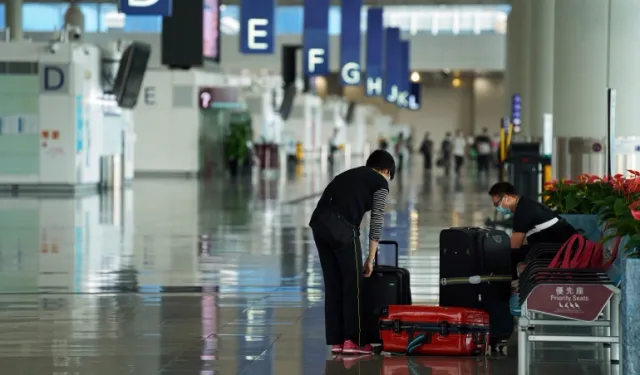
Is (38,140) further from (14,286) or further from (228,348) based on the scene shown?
(228,348)

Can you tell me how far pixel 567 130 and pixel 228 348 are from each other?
38.7 ft

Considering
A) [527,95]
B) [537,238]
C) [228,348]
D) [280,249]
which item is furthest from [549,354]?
[527,95]

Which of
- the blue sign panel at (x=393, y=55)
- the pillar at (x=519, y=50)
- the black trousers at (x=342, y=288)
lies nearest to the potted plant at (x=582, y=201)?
the black trousers at (x=342, y=288)

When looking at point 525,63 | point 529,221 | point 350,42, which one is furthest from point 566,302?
point 350,42

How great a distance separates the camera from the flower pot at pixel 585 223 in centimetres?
1205

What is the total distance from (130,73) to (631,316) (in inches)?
1237

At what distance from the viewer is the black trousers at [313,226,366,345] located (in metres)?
10.2

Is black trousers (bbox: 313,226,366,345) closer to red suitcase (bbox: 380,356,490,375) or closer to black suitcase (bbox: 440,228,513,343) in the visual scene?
red suitcase (bbox: 380,356,490,375)

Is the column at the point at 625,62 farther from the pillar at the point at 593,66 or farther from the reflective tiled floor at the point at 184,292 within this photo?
the reflective tiled floor at the point at 184,292

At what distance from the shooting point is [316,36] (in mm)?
35938

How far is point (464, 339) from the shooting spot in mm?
10000

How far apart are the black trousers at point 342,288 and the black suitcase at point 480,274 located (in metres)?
0.72

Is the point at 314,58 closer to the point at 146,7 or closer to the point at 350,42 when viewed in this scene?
the point at 350,42

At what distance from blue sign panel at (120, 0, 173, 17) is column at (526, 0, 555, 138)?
15.1m
